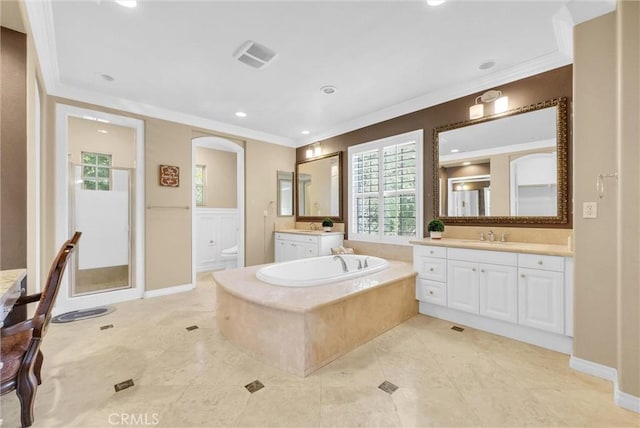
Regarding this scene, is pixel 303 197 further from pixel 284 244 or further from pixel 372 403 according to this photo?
pixel 372 403

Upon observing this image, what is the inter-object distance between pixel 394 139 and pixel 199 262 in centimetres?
430

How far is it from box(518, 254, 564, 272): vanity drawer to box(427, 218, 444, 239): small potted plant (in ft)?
2.84

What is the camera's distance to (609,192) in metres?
1.85

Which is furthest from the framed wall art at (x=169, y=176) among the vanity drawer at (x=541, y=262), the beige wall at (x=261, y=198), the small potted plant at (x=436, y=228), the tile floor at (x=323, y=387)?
the vanity drawer at (x=541, y=262)

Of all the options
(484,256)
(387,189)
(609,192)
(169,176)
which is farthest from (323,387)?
(169,176)

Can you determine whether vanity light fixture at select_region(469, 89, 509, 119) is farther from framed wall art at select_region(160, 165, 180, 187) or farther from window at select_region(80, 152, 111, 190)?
window at select_region(80, 152, 111, 190)

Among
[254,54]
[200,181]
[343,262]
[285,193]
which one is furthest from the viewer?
[200,181]

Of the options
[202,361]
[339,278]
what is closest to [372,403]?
[339,278]

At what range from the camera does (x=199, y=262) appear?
216 inches

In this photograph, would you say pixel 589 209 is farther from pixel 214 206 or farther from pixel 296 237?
pixel 214 206

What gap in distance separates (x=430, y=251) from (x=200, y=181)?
4.66m

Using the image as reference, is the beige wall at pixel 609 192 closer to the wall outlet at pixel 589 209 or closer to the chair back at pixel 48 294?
the wall outlet at pixel 589 209

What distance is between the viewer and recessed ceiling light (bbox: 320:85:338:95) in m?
3.15

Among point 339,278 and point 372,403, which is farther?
point 339,278
